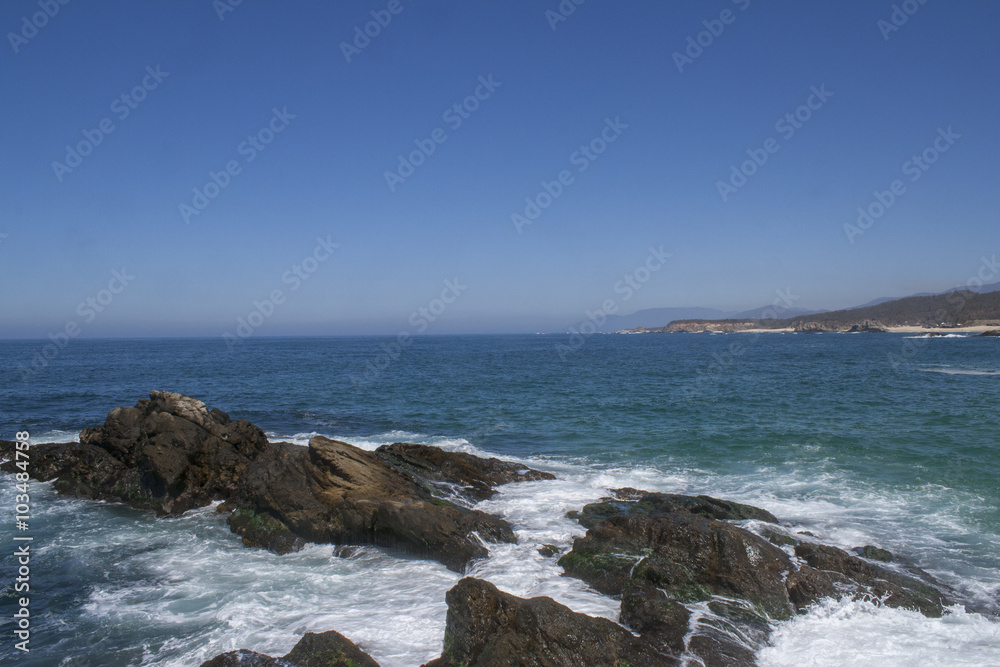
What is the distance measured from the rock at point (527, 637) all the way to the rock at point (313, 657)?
46.3 inches

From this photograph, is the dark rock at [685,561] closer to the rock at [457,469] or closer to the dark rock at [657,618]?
the dark rock at [657,618]

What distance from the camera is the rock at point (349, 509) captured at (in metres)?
13.8

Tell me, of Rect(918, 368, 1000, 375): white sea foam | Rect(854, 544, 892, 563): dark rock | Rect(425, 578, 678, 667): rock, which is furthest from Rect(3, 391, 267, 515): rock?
Rect(918, 368, 1000, 375): white sea foam

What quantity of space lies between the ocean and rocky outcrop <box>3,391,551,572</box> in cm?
57

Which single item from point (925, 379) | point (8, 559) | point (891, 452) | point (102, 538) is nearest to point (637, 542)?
point (102, 538)

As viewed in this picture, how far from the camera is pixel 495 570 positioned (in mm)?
12398

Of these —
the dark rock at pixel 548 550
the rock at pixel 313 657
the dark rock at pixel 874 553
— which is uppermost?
the rock at pixel 313 657

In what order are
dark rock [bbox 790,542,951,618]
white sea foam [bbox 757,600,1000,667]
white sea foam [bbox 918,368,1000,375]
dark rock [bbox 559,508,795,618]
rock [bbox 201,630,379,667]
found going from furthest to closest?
1. white sea foam [bbox 918,368,1000,375]
2. dark rock [bbox 559,508,795,618]
3. dark rock [bbox 790,542,951,618]
4. white sea foam [bbox 757,600,1000,667]
5. rock [bbox 201,630,379,667]

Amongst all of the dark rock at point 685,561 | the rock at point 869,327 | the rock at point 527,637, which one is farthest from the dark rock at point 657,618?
the rock at point 869,327

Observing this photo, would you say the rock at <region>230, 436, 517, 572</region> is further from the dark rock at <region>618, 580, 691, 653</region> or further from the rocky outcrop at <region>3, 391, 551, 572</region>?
the dark rock at <region>618, 580, 691, 653</region>

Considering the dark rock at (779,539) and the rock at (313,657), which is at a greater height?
the rock at (313,657)

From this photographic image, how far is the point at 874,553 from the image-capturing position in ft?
42.5

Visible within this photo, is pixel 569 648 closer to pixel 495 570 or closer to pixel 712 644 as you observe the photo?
pixel 712 644

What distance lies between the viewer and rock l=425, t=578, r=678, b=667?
8.23m
